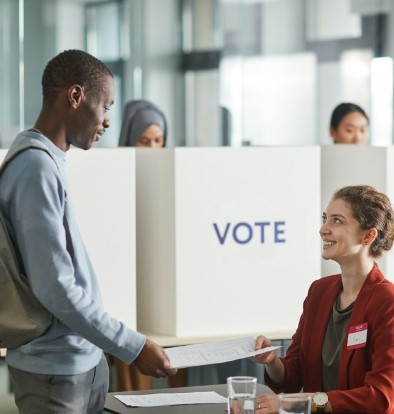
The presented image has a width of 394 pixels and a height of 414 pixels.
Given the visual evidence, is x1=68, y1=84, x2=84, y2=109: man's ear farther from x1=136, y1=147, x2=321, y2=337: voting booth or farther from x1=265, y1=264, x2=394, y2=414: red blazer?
x1=136, y1=147, x2=321, y2=337: voting booth

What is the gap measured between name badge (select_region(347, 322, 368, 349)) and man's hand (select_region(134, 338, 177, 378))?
0.58 meters

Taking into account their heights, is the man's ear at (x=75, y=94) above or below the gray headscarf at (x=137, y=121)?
below

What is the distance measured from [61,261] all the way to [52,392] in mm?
288

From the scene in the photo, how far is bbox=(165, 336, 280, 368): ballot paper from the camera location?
2238 millimetres

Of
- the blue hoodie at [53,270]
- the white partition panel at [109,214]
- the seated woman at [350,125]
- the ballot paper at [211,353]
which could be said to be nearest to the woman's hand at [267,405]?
the ballot paper at [211,353]

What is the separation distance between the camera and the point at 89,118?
6.97 ft

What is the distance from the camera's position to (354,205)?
2705mm

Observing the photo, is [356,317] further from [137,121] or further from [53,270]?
[137,121]

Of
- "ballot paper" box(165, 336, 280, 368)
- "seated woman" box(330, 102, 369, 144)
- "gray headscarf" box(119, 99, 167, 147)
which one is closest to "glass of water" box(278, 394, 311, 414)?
"ballot paper" box(165, 336, 280, 368)

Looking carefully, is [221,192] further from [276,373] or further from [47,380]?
[47,380]

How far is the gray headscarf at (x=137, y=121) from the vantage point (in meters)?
4.88

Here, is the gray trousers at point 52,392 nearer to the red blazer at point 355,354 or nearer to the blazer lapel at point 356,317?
the red blazer at point 355,354

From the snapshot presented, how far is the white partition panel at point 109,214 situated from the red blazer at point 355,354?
2.74 ft

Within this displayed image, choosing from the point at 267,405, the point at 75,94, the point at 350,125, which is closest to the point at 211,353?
the point at 267,405
